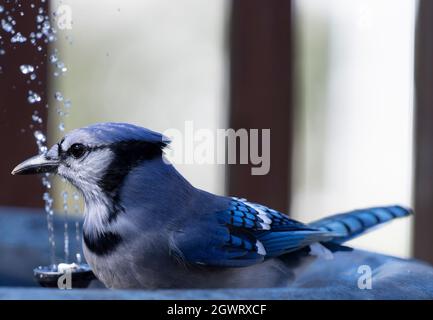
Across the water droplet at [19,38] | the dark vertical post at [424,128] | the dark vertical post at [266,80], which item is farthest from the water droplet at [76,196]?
the dark vertical post at [424,128]

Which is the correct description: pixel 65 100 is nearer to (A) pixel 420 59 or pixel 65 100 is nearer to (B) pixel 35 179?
(B) pixel 35 179

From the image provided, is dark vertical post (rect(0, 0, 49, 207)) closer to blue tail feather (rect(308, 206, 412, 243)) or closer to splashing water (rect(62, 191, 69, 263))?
splashing water (rect(62, 191, 69, 263))

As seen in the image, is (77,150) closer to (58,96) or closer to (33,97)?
(58,96)

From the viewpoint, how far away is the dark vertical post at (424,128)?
164 centimetres

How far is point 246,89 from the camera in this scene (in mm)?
1532

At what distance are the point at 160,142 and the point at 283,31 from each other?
78 cm

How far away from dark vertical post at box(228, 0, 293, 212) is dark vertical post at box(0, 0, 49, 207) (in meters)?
0.43

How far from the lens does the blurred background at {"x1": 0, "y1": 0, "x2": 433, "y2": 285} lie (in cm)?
113

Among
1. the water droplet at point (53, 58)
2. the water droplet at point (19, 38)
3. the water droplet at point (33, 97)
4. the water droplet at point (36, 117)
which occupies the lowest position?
the water droplet at point (36, 117)

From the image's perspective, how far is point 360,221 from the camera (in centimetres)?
101

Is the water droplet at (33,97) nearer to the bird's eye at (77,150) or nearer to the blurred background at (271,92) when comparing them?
the blurred background at (271,92)

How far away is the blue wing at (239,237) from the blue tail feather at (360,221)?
3.9 inches
